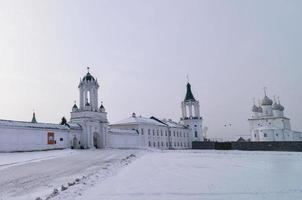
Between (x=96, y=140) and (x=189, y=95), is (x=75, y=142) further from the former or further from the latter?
(x=189, y=95)

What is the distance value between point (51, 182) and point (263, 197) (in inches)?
327

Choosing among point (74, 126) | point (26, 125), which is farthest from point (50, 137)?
point (74, 126)

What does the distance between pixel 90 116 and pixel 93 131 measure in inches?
111

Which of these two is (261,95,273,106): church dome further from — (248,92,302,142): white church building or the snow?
the snow

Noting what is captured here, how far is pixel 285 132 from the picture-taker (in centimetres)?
9400

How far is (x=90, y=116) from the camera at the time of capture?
6078 centimetres

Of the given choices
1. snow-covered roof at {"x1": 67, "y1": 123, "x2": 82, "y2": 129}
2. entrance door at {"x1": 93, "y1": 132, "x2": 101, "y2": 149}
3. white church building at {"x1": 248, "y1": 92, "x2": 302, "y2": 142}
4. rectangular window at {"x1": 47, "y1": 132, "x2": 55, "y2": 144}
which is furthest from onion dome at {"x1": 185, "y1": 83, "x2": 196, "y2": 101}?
rectangular window at {"x1": 47, "y1": 132, "x2": 55, "y2": 144}

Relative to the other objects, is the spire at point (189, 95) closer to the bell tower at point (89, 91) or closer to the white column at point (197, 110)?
the white column at point (197, 110)

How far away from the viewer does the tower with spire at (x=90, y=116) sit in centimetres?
5866

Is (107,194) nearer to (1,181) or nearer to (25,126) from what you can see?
(1,181)

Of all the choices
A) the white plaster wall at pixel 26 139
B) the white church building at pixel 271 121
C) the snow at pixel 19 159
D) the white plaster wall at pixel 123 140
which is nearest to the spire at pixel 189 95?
the white church building at pixel 271 121

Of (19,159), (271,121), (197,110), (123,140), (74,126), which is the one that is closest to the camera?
(19,159)


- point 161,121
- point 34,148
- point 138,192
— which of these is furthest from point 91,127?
point 138,192

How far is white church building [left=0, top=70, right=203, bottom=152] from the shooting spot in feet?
146
